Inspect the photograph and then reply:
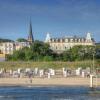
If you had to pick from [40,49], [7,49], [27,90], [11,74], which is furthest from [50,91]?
[7,49]

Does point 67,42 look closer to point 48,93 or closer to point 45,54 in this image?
point 45,54

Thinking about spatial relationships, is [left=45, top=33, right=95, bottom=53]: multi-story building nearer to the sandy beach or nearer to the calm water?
the sandy beach

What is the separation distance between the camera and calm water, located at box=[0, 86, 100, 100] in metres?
31.1

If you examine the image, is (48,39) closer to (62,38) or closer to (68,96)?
(62,38)

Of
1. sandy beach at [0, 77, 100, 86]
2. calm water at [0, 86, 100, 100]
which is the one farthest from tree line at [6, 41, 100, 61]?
calm water at [0, 86, 100, 100]

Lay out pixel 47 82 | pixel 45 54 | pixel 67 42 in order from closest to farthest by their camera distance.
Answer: pixel 47 82
pixel 45 54
pixel 67 42

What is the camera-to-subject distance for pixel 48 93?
112 feet

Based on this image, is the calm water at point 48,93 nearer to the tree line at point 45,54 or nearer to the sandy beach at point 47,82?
the sandy beach at point 47,82

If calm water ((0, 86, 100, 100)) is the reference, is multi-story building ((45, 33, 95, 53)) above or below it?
above

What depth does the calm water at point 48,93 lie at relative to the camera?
1226 inches

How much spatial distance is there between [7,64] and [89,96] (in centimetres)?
3928

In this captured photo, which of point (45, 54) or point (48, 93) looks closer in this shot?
point (48, 93)

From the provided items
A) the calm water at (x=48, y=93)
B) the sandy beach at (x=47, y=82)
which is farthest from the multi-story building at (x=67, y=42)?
the calm water at (x=48, y=93)

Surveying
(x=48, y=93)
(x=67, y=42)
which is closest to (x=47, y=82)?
(x=48, y=93)
